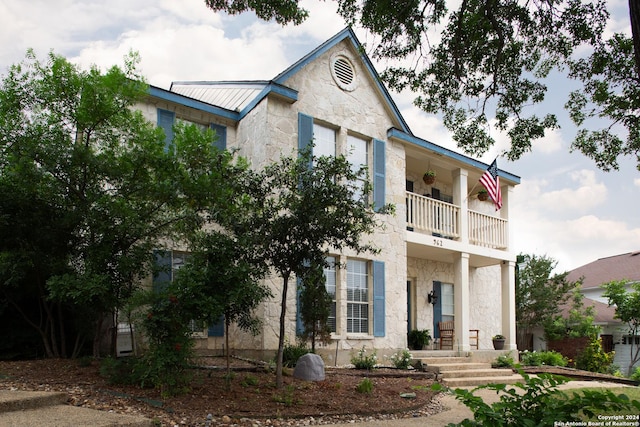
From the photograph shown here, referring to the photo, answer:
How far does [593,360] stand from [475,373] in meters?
8.14

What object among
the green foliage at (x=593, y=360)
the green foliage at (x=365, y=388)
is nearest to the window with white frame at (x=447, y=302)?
the green foliage at (x=593, y=360)

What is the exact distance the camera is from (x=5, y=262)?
8125 mm

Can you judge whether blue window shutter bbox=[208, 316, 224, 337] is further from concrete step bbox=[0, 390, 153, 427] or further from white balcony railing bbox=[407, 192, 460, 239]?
white balcony railing bbox=[407, 192, 460, 239]

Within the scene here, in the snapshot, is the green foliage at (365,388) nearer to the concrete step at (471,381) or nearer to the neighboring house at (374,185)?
the neighboring house at (374,185)

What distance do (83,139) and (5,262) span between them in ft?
7.15

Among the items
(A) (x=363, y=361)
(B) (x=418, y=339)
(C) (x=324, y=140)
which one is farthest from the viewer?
(B) (x=418, y=339)

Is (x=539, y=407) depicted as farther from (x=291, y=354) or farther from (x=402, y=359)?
(x=402, y=359)

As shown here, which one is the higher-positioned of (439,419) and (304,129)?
(304,129)

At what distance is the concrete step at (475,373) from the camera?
39.5ft

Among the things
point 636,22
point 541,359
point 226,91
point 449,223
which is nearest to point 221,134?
point 226,91

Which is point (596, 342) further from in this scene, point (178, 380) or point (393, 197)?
point (178, 380)

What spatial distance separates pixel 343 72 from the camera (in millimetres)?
13359

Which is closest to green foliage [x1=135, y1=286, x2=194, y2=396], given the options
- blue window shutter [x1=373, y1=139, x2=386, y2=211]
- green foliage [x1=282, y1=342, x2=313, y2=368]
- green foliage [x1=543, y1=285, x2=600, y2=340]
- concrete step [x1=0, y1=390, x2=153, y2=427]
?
concrete step [x1=0, y1=390, x2=153, y2=427]

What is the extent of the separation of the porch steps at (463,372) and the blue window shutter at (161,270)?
19.3ft
